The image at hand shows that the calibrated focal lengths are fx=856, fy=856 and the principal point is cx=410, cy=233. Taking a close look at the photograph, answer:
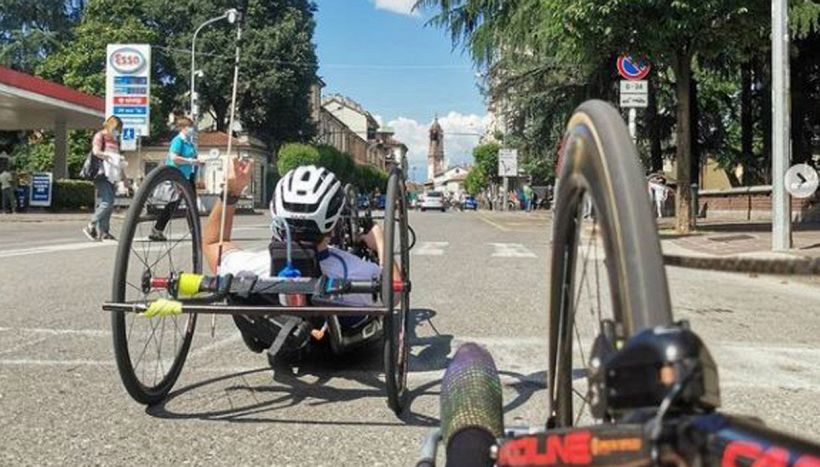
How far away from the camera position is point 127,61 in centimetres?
2816

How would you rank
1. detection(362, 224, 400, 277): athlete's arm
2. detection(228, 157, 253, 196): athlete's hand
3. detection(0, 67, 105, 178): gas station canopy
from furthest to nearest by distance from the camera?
detection(0, 67, 105, 178): gas station canopy < detection(362, 224, 400, 277): athlete's arm < detection(228, 157, 253, 196): athlete's hand

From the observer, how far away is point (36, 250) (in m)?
12.4

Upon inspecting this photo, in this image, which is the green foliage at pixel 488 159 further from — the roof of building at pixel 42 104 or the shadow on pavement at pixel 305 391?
the shadow on pavement at pixel 305 391

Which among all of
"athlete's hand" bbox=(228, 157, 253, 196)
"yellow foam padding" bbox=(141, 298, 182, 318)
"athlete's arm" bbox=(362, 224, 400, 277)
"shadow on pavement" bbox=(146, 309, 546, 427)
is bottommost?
"shadow on pavement" bbox=(146, 309, 546, 427)

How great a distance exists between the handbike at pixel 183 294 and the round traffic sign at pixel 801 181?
886cm

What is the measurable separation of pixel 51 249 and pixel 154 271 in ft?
29.1

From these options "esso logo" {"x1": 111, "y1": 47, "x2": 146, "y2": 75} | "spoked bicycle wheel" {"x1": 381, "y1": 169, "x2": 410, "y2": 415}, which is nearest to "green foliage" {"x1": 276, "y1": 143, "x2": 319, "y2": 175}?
"esso logo" {"x1": 111, "y1": 47, "x2": 146, "y2": 75}

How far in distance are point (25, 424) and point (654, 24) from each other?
13.9 m

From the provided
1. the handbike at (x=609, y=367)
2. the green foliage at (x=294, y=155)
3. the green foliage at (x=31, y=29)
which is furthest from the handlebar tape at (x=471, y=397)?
the green foliage at (x=31, y=29)

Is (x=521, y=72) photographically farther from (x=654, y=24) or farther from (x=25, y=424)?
(x=25, y=424)

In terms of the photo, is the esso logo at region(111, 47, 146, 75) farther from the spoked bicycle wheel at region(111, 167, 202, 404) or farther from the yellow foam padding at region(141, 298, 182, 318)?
the yellow foam padding at region(141, 298, 182, 318)

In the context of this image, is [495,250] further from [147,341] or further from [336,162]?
[336,162]

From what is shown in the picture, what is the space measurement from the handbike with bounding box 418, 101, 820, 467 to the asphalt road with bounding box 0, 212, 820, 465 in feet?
0.82

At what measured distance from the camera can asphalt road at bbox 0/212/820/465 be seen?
346 centimetres
